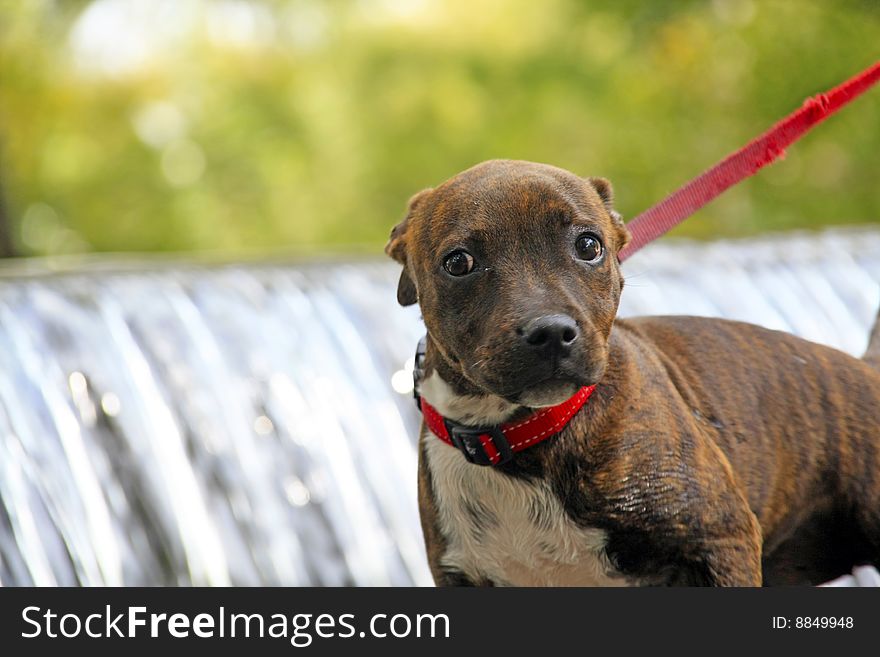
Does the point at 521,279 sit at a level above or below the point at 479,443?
above

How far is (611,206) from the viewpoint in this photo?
106 inches

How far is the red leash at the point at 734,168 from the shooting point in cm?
296

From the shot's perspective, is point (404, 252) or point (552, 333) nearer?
point (552, 333)

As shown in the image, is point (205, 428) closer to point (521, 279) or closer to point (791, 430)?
point (791, 430)

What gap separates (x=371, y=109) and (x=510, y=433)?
19160 millimetres

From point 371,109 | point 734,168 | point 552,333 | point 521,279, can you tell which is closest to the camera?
point 552,333

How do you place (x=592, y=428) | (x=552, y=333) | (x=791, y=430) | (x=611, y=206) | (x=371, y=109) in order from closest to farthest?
(x=552, y=333)
(x=592, y=428)
(x=611, y=206)
(x=791, y=430)
(x=371, y=109)

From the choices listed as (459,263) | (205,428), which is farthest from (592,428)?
(205,428)

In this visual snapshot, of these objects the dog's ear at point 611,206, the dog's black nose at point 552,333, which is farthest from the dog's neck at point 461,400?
the dog's ear at point 611,206

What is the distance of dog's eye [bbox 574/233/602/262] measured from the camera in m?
2.46

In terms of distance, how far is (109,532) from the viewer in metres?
4.45

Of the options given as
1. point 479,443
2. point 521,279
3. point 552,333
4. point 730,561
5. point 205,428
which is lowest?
point 730,561

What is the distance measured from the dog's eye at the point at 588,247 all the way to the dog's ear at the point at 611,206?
15 centimetres

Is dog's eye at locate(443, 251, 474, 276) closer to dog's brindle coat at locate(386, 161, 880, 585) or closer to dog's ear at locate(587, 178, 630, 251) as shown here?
dog's brindle coat at locate(386, 161, 880, 585)
